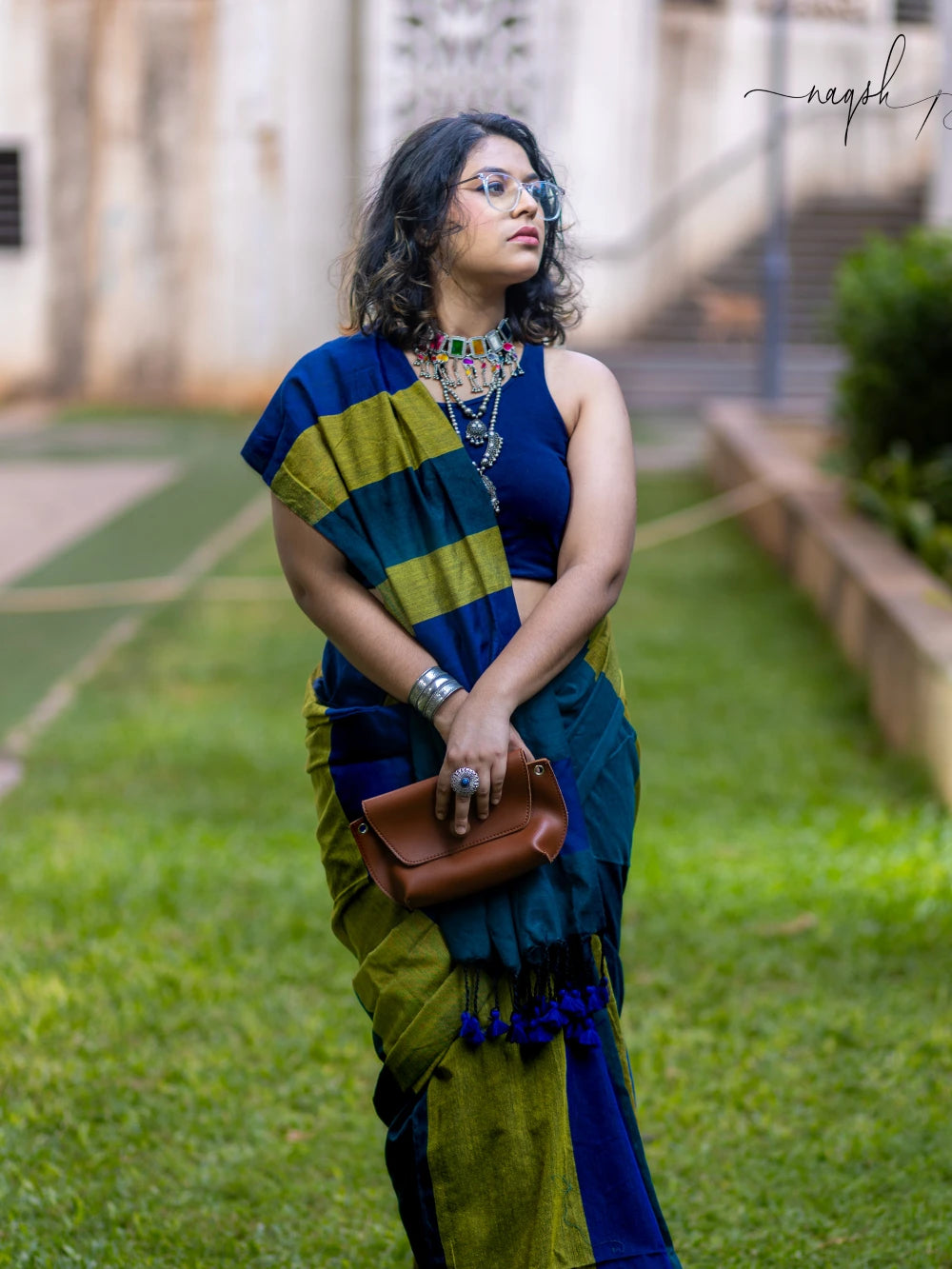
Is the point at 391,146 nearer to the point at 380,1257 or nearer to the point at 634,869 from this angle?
the point at 380,1257

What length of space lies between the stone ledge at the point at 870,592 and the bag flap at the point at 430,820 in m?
3.18

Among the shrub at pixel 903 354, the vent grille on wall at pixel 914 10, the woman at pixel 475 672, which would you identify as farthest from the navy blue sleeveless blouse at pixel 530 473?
the vent grille on wall at pixel 914 10

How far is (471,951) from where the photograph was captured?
2396mm

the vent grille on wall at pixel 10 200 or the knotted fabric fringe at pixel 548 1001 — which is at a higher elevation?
the vent grille on wall at pixel 10 200

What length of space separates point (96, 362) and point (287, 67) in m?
3.97

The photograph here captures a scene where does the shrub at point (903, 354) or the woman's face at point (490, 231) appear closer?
the woman's face at point (490, 231)

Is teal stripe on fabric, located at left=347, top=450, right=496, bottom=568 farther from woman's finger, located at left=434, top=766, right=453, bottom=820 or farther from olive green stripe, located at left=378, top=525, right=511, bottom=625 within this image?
woman's finger, located at left=434, top=766, right=453, bottom=820

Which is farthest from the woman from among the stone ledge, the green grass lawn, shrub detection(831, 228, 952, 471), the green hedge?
shrub detection(831, 228, 952, 471)

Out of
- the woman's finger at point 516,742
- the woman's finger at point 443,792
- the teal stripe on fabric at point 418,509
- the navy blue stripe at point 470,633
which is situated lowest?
the woman's finger at point 443,792

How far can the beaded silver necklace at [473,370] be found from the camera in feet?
8.07

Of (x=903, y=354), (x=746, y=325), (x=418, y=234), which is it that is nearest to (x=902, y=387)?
(x=903, y=354)

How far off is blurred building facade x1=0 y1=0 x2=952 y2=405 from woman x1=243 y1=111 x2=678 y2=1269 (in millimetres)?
15383

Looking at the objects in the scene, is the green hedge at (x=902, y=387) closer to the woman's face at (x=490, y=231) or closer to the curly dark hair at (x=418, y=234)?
the curly dark hair at (x=418, y=234)

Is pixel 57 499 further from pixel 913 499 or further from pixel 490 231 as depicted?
pixel 490 231
